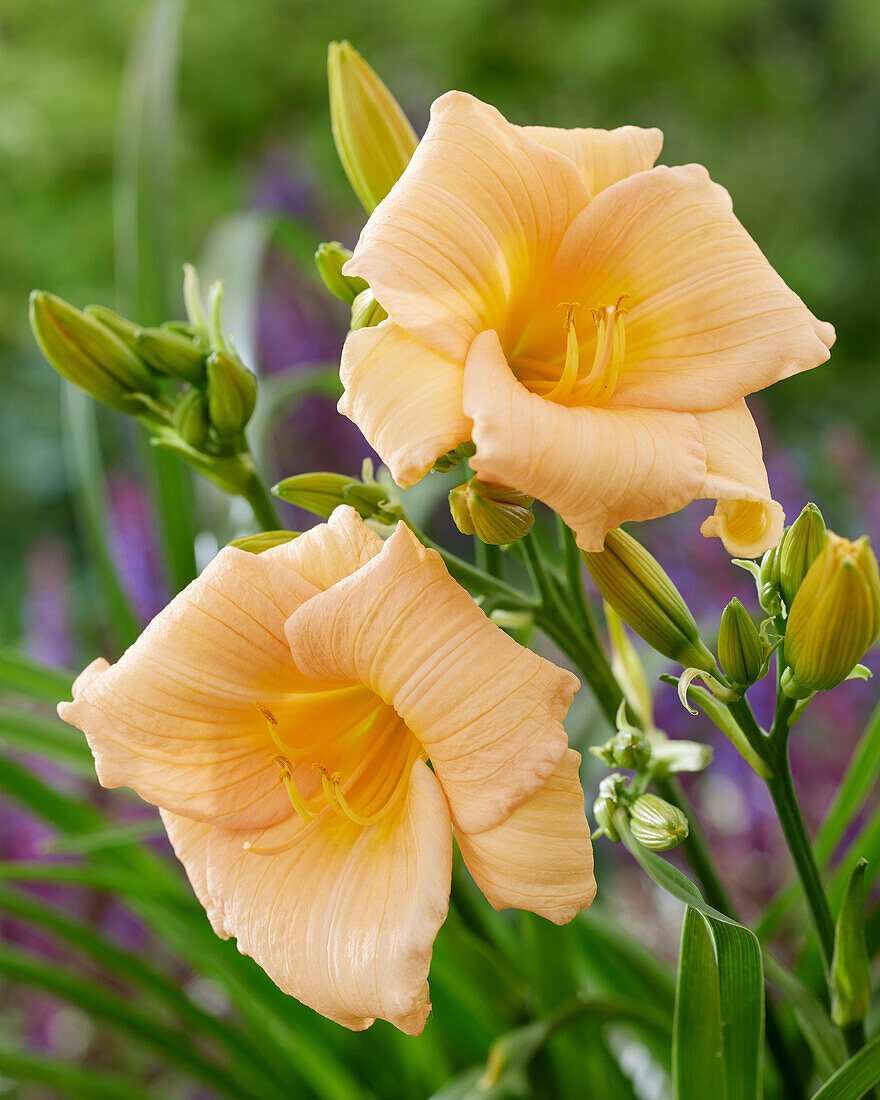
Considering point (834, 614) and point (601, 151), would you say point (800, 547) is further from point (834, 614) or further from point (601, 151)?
point (601, 151)

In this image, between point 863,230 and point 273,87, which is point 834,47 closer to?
point 863,230

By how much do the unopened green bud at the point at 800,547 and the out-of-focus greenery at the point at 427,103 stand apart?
58.4 inches

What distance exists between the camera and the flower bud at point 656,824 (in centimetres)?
33

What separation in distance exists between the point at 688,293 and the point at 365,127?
0.18 metres

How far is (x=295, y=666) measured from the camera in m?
0.35

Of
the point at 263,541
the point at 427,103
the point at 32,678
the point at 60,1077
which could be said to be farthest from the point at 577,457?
the point at 427,103

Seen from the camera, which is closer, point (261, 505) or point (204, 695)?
point (204, 695)

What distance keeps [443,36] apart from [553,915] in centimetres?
222

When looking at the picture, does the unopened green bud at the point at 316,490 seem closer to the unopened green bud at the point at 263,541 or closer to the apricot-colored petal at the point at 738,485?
the unopened green bud at the point at 263,541

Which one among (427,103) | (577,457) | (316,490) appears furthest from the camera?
(427,103)

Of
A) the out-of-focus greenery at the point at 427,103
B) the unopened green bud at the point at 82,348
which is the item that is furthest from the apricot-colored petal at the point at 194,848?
the out-of-focus greenery at the point at 427,103

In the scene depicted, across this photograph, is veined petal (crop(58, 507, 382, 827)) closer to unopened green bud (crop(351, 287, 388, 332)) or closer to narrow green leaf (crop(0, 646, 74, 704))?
unopened green bud (crop(351, 287, 388, 332))

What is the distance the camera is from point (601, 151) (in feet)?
1.24

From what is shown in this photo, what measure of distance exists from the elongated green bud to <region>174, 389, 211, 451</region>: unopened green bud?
33cm
